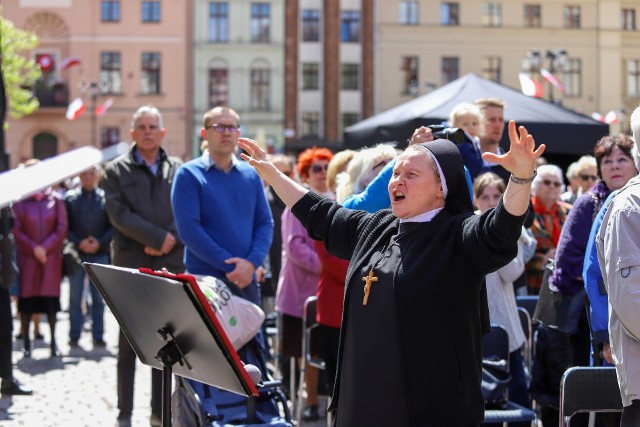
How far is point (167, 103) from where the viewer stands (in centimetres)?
5056

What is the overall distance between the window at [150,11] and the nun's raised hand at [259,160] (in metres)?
47.4

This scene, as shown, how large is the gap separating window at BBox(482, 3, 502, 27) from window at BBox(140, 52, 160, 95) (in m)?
16.9

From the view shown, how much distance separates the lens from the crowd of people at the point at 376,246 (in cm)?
392

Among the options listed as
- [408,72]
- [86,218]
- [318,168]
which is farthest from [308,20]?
[318,168]

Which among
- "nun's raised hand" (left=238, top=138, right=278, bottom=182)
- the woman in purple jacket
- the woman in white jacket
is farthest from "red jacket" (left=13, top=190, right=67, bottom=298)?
"nun's raised hand" (left=238, top=138, right=278, bottom=182)

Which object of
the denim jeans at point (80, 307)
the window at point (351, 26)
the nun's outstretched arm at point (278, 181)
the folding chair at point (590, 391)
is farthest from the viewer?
the window at point (351, 26)

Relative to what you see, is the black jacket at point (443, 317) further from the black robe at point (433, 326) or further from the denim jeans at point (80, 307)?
the denim jeans at point (80, 307)

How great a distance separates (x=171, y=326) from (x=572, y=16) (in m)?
52.8

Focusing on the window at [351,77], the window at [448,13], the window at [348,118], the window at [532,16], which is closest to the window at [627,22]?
the window at [532,16]

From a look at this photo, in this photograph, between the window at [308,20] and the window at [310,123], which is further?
the window at [308,20]

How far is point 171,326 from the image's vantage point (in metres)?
4.26

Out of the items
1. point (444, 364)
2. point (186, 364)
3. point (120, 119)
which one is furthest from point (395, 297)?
point (120, 119)

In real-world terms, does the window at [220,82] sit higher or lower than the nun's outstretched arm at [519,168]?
higher

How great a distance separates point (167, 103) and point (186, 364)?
47.0 meters
